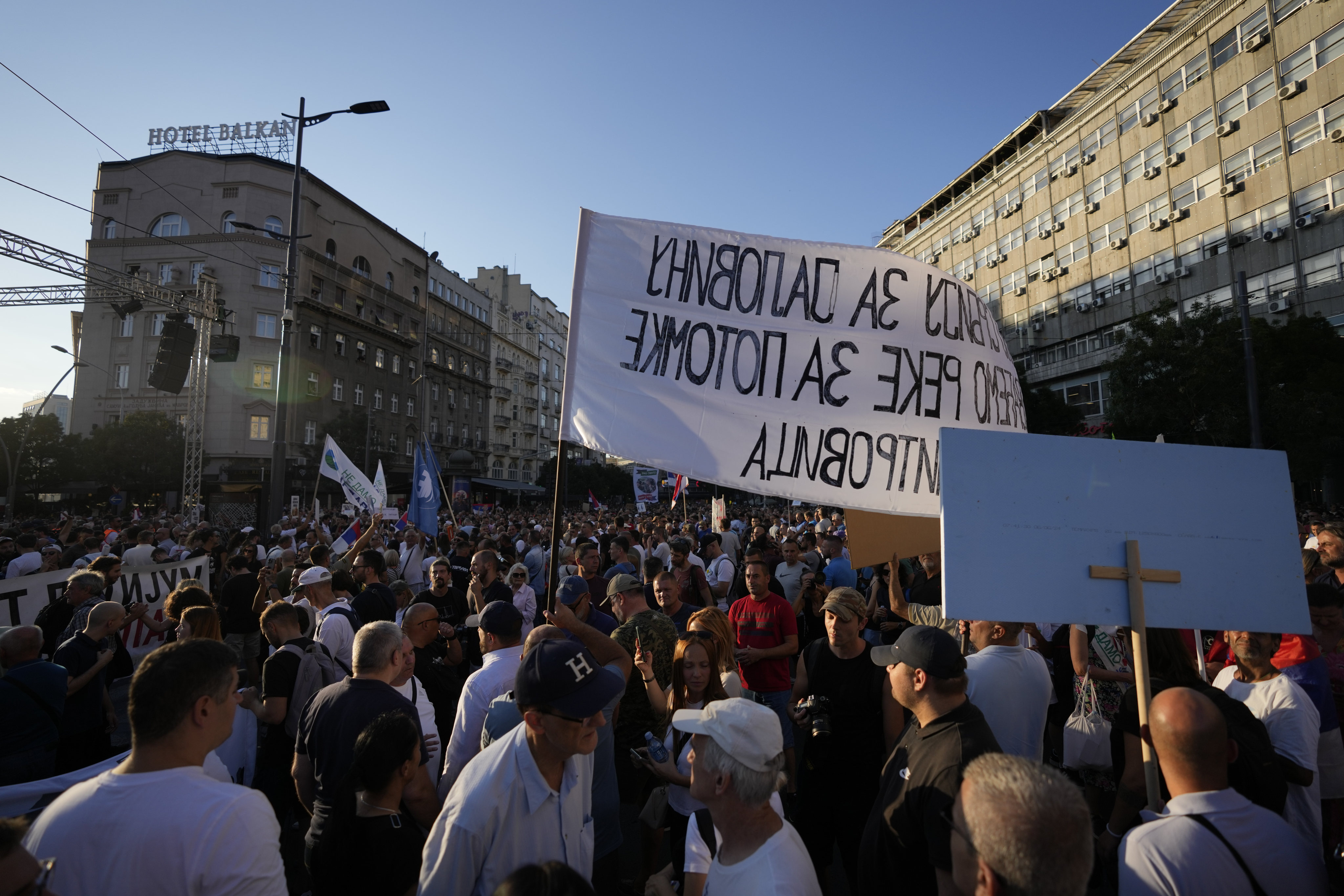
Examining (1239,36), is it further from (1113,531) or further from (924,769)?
(924,769)

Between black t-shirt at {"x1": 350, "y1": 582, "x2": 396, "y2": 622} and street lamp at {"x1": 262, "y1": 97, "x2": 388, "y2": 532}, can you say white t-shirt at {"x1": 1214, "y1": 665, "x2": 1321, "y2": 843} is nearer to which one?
black t-shirt at {"x1": 350, "y1": 582, "x2": 396, "y2": 622}

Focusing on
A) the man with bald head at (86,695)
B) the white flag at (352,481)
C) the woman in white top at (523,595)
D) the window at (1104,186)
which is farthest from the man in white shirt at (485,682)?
the window at (1104,186)

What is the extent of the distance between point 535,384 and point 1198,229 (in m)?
66.7

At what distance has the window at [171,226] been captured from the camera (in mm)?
45094

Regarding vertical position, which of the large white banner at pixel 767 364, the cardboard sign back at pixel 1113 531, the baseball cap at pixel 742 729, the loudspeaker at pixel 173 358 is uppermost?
the loudspeaker at pixel 173 358

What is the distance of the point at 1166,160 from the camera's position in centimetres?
3341

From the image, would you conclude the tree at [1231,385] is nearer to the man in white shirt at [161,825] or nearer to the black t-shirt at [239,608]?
the black t-shirt at [239,608]

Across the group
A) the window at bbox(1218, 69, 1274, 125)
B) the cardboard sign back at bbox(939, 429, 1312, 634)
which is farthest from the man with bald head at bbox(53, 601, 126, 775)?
the window at bbox(1218, 69, 1274, 125)

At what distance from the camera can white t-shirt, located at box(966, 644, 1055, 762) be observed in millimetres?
3484

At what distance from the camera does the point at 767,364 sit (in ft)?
13.9

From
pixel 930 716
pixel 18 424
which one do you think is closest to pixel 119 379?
pixel 18 424

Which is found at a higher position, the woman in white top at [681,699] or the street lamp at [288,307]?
the street lamp at [288,307]

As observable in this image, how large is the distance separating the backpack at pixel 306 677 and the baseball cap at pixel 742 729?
3082mm

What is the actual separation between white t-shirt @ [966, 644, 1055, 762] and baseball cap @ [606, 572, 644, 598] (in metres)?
2.69
